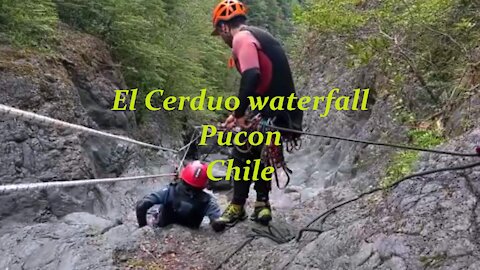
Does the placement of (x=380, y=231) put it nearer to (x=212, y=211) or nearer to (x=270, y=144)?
(x=270, y=144)

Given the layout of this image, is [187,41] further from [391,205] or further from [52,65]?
[391,205]

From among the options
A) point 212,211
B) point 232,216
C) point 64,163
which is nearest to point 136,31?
point 64,163

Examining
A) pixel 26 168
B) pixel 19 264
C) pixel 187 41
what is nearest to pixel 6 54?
pixel 26 168

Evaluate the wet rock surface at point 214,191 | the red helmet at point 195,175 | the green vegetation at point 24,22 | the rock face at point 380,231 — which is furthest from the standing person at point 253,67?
the green vegetation at point 24,22

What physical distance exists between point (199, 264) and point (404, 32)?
406 centimetres

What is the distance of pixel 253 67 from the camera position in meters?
4.20

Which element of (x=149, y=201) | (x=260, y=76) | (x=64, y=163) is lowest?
(x=64, y=163)

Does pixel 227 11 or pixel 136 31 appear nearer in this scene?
pixel 227 11

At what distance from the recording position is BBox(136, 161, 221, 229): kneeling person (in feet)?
16.4

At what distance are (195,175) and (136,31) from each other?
793cm

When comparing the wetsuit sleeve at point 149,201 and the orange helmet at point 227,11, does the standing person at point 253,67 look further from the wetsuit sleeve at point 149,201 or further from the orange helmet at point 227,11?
the wetsuit sleeve at point 149,201

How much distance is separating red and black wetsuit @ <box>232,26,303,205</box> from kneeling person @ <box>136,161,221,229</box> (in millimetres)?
393

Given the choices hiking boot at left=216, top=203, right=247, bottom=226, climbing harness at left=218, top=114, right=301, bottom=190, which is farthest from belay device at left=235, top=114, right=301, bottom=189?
hiking boot at left=216, top=203, right=247, bottom=226

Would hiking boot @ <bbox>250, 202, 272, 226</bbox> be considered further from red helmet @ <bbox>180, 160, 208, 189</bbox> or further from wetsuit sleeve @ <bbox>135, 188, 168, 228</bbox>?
wetsuit sleeve @ <bbox>135, 188, 168, 228</bbox>
